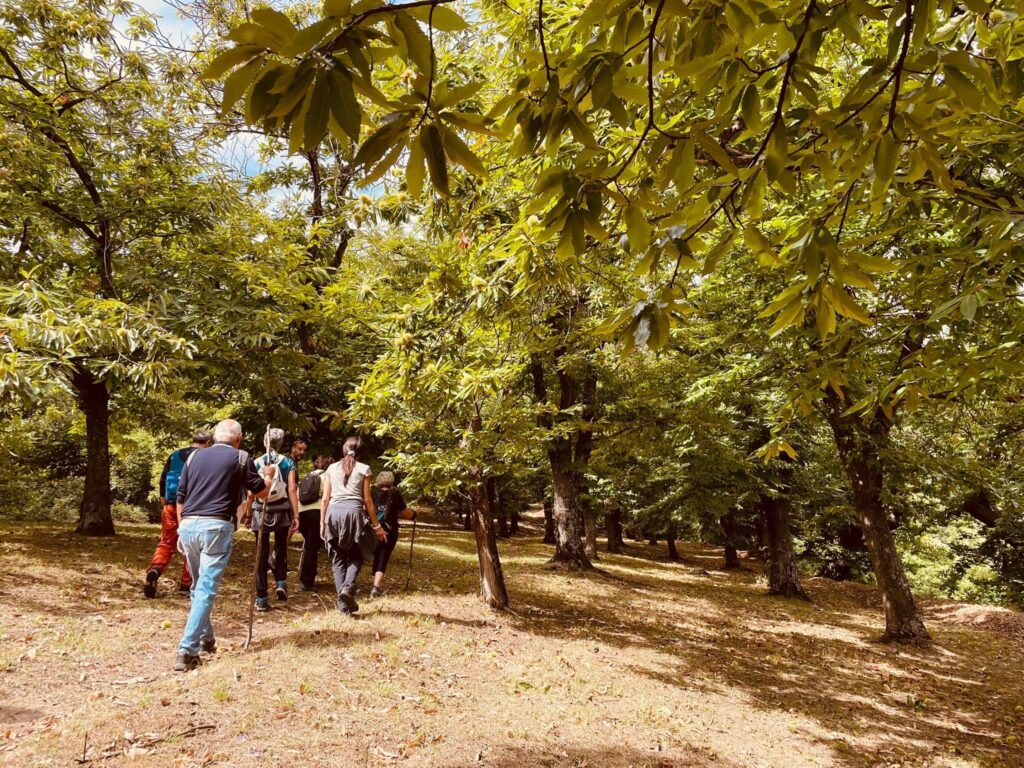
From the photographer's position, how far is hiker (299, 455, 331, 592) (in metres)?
8.11

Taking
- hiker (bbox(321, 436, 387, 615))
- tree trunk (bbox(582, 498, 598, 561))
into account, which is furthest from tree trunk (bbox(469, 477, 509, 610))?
tree trunk (bbox(582, 498, 598, 561))

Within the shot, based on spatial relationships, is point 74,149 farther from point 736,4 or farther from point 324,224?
point 736,4

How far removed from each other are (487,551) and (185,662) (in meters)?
4.28

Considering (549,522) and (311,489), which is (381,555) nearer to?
(311,489)

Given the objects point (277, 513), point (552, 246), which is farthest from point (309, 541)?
point (552, 246)

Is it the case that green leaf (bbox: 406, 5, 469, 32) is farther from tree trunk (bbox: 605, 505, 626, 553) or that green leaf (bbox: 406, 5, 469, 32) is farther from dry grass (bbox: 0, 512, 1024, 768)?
tree trunk (bbox: 605, 505, 626, 553)

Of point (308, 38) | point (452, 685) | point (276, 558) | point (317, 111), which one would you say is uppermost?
point (308, 38)

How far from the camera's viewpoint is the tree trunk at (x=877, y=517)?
32.4ft

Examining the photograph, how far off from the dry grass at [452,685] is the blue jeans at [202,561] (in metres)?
0.35

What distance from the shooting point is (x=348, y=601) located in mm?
6766

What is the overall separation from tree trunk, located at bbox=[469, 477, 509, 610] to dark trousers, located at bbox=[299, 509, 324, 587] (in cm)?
236

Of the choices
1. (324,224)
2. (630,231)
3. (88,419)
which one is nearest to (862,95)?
(630,231)

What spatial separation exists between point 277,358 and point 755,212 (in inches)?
324

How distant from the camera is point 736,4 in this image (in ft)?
4.83
